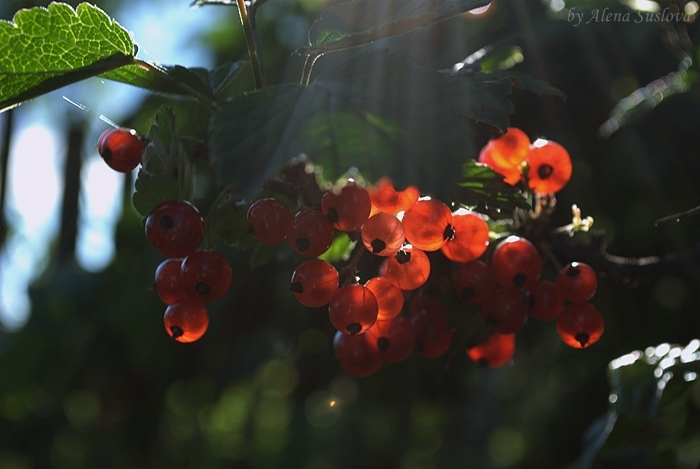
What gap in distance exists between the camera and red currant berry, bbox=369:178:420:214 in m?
1.12

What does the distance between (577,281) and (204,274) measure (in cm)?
79

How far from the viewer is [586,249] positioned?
1482 mm

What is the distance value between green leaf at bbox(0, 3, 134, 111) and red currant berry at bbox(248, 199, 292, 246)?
1.21 feet

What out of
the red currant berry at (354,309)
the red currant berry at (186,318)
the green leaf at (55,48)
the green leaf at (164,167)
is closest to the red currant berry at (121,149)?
the green leaf at (164,167)

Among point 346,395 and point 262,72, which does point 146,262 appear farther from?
point 262,72

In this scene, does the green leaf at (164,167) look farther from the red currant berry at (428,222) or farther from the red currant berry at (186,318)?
the red currant berry at (428,222)

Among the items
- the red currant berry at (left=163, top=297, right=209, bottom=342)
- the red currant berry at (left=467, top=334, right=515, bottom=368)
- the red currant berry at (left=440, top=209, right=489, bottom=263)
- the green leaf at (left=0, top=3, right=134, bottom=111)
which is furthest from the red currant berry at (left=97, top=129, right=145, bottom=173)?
the red currant berry at (left=467, top=334, right=515, bottom=368)

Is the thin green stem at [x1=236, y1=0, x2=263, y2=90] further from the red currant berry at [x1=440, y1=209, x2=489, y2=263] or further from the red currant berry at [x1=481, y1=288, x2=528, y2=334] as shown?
the red currant berry at [x1=481, y1=288, x2=528, y2=334]

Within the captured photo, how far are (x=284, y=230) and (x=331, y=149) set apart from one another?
334 mm

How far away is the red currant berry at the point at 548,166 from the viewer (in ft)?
4.75

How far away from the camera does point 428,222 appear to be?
112cm

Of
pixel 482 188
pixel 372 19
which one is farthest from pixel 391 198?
pixel 372 19

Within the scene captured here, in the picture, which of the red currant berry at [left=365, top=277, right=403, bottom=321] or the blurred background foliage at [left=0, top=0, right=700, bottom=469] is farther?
the blurred background foliage at [left=0, top=0, right=700, bottom=469]

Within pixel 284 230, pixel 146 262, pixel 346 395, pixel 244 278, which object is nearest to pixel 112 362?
pixel 146 262
